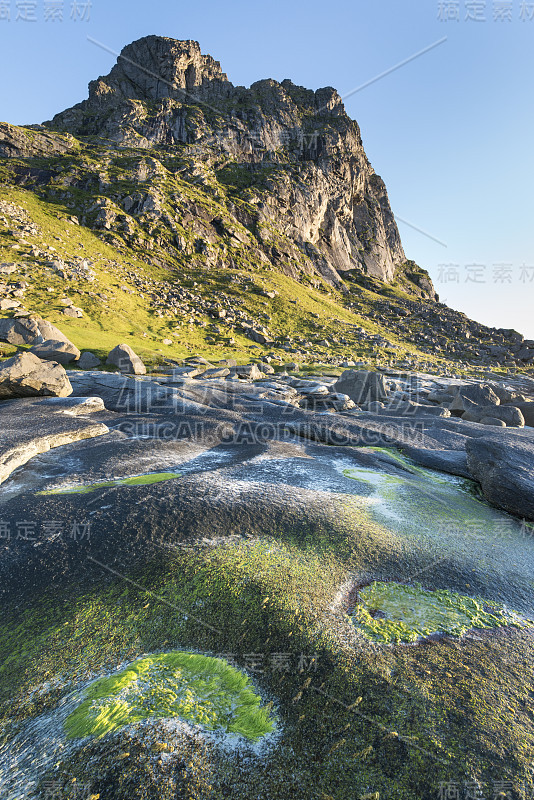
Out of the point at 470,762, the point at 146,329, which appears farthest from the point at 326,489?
the point at 146,329

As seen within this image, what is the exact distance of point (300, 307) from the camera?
79125mm

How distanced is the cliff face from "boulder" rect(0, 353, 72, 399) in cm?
8627

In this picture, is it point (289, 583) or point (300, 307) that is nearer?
point (289, 583)

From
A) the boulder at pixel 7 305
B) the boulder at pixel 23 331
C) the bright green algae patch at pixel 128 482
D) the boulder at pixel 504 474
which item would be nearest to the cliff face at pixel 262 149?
the boulder at pixel 7 305

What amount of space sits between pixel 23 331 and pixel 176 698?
32660 mm

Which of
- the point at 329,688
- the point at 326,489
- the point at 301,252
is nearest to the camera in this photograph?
the point at 329,688

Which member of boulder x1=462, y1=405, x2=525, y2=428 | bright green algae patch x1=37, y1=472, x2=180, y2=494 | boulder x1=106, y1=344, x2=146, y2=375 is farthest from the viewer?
boulder x1=106, y1=344, x2=146, y2=375

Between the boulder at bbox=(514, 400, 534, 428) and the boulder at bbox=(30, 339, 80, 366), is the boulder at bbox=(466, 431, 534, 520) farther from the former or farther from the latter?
the boulder at bbox=(30, 339, 80, 366)

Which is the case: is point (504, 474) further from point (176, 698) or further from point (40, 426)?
point (40, 426)

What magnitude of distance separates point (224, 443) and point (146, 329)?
3845 cm

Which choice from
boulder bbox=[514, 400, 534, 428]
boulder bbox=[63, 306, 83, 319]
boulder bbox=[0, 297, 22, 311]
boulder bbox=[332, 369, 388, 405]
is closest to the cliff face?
boulder bbox=[63, 306, 83, 319]

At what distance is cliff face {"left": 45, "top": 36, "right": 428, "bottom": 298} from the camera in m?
112

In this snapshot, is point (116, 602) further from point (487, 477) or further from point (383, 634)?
point (487, 477)

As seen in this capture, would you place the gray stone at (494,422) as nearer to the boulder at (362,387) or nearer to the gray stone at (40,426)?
the boulder at (362,387)
